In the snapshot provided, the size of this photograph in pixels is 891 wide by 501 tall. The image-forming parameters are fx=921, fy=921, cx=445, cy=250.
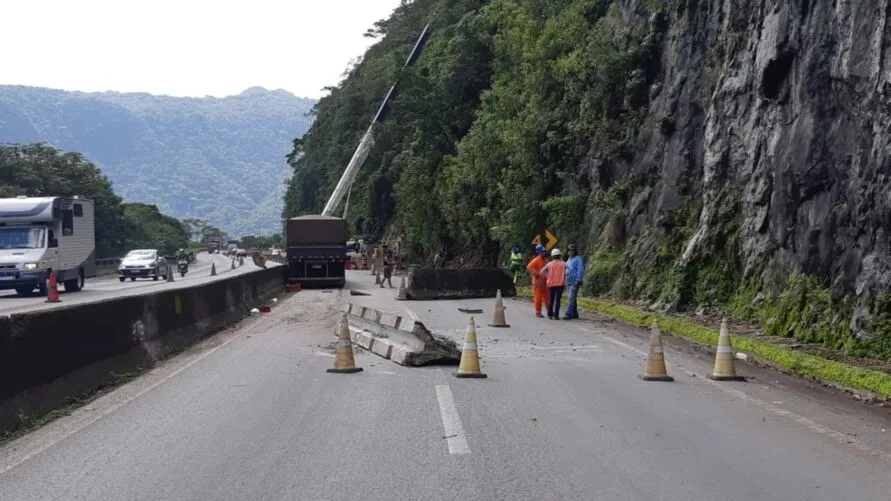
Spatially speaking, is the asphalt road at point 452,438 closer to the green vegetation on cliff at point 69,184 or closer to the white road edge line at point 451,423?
the white road edge line at point 451,423

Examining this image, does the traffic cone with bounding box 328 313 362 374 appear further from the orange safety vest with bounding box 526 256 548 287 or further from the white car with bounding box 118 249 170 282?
the white car with bounding box 118 249 170 282

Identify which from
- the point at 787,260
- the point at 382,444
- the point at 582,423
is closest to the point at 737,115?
the point at 787,260

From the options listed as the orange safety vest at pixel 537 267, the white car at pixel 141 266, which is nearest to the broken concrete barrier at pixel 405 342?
the orange safety vest at pixel 537 267

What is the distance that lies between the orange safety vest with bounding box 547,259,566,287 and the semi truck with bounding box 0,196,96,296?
18.4 m

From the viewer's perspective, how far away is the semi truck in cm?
3073

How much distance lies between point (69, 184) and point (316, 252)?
1671 inches

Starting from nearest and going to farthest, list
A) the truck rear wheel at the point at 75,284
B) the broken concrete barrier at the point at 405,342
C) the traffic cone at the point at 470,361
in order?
the traffic cone at the point at 470,361
the broken concrete barrier at the point at 405,342
the truck rear wheel at the point at 75,284

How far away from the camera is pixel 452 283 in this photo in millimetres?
31047

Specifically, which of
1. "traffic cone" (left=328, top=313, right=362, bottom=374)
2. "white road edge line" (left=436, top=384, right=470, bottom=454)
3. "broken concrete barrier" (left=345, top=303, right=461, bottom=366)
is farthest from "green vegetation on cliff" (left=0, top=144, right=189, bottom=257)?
"white road edge line" (left=436, top=384, right=470, bottom=454)

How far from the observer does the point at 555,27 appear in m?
38.0

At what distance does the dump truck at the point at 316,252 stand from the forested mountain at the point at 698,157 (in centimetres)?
713

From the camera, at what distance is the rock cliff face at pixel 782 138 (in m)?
14.7

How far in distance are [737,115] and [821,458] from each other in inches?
613

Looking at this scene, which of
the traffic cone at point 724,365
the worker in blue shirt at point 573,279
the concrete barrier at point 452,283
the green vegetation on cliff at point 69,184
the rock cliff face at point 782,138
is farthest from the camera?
the green vegetation on cliff at point 69,184
